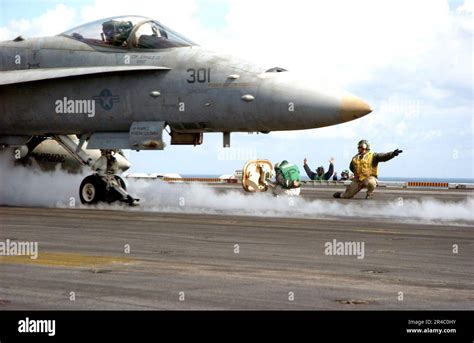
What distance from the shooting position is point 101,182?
23094mm

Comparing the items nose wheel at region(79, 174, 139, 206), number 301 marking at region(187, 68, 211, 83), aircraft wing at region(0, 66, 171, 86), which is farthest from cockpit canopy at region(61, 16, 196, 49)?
nose wheel at region(79, 174, 139, 206)

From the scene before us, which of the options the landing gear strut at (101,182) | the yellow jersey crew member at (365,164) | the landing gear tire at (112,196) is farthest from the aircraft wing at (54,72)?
the yellow jersey crew member at (365,164)

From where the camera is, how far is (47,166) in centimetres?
2706

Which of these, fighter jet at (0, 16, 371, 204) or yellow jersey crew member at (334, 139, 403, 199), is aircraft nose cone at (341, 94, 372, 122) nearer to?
fighter jet at (0, 16, 371, 204)

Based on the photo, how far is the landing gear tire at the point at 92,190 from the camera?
23047mm

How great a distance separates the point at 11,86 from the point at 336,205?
31.1 feet

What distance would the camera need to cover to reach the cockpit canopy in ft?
71.4

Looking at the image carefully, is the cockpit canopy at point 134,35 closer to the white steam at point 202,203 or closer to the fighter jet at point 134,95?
the fighter jet at point 134,95

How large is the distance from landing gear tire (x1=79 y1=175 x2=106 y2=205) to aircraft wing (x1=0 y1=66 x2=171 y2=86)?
117 inches

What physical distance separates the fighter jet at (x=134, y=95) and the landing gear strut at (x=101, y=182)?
0.09ft

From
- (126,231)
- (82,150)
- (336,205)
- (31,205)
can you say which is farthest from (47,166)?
(126,231)

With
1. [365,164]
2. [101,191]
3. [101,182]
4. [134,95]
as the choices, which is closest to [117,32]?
[134,95]

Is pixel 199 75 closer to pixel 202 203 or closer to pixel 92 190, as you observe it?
pixel 92 190

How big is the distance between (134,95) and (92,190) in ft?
10.3
